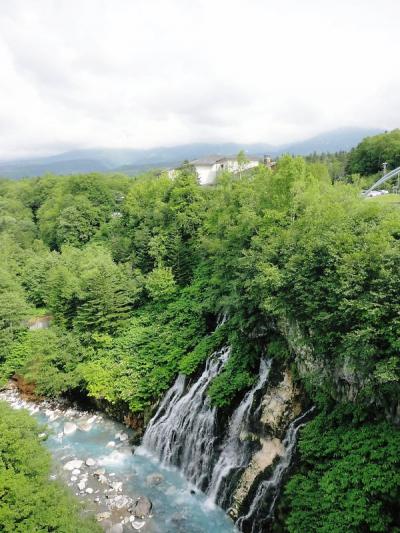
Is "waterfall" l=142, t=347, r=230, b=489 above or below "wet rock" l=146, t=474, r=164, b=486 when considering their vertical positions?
above

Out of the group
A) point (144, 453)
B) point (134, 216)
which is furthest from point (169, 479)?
point (134, 216)

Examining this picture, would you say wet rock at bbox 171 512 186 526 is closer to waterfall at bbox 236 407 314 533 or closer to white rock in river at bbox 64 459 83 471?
waterfall at bbox 236 407 314 533

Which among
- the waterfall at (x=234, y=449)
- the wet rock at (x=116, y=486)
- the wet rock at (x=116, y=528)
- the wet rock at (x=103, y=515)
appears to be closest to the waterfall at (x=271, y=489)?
the waterfall at (x=234, y=449)

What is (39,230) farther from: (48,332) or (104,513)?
(104,513)

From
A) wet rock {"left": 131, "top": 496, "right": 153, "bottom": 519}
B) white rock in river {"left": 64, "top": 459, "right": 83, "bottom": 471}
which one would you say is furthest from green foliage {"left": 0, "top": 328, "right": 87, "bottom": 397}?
wet rock {"left": 131, "top": 496, "right": 153, "bottom": 519}

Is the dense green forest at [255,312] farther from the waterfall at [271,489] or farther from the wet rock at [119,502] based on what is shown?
the wet rock at [119,502]
